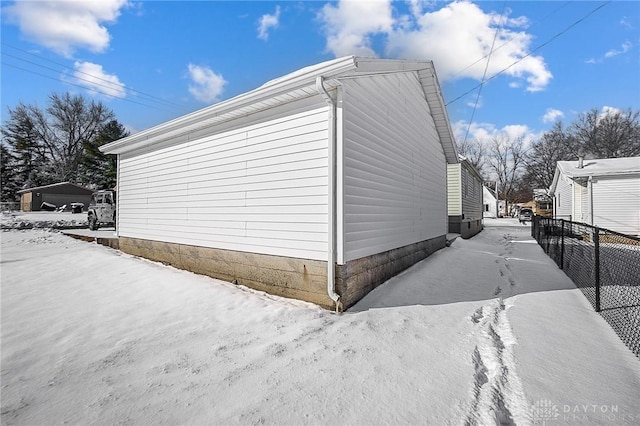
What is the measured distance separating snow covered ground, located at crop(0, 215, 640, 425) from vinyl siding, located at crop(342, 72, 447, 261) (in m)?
1.15

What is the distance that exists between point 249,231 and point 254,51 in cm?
740

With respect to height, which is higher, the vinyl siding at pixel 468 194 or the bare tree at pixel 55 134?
the bare tree at pixel 55 134

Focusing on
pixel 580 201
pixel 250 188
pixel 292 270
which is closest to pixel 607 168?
pixel 580 201

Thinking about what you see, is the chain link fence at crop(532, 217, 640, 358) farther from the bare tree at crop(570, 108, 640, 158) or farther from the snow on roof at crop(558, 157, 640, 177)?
the bare tree at crop(570, 108, 640, 158)

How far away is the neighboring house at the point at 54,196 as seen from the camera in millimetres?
30234

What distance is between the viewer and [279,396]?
2.37 m

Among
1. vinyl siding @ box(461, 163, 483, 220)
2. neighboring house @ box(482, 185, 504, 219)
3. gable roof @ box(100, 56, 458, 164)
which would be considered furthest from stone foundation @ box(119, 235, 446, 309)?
neighboring house @ box(482, 185, 504, 219)

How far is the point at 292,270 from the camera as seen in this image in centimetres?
464

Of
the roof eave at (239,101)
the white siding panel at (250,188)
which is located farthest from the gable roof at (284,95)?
the white siding panel at (250,188)

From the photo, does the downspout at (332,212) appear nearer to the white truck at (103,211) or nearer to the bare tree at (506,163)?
the white truck at (103,211)

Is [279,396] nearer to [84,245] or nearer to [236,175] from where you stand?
[236,175]

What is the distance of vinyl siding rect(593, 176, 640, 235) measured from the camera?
531 inches

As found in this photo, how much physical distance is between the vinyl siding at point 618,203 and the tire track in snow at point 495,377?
14464 millimetres

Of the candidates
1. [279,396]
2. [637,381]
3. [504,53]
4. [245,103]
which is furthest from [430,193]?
[279,396]
